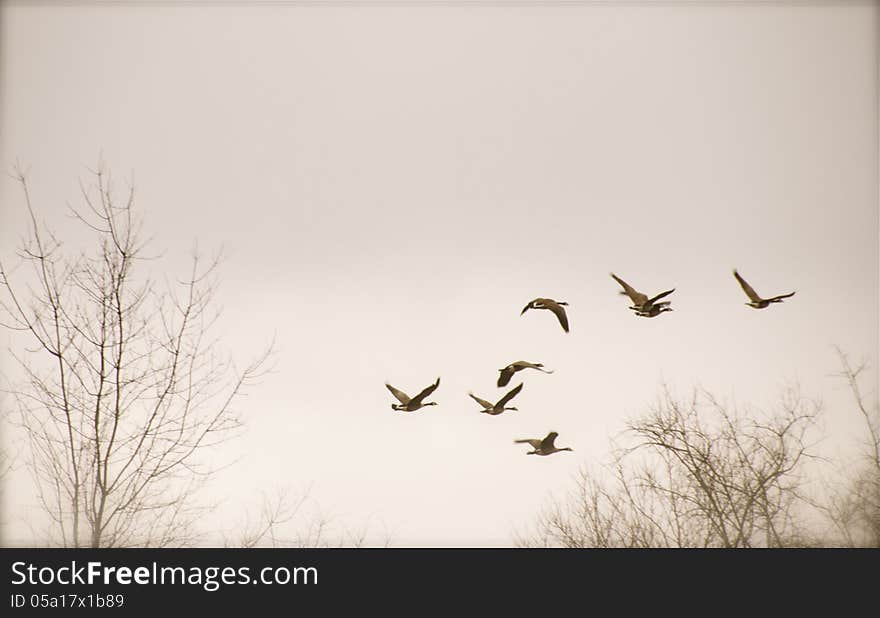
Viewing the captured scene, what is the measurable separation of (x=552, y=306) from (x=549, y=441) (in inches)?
23.2

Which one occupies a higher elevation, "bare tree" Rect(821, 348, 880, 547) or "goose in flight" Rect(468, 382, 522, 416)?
"goose in flight" Rect(468, 382, 522, 416)

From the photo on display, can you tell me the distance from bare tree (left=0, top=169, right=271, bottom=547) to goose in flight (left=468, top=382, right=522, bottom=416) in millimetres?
990

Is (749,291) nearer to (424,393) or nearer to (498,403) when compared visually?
(498,403)

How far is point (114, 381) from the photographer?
3.92m

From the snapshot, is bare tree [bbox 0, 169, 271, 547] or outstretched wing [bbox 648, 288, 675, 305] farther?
bare tree [bbox 0, 169, 271, 547]

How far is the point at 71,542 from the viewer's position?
388cm

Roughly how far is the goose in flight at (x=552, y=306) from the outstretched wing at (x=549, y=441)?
1.50ft

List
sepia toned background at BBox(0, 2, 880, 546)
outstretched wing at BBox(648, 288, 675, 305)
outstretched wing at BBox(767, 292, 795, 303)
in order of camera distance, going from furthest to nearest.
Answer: sepia toned background at BBox(0, 2, 880, 546)
outstretched wing at BBox(767, 292, 795, 303)
outstretched wing at BBox(648, 288, 675, 305)

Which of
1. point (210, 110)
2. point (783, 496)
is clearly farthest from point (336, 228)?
point (783, 496)

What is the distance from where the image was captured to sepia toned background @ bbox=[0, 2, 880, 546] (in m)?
3.94

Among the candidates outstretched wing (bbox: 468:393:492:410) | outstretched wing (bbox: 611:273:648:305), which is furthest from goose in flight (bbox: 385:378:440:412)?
outstretched wing (bbox: 611:273:648:305)

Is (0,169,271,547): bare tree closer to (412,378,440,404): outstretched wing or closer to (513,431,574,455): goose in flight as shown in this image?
(412,378,440,404): outstretched wing

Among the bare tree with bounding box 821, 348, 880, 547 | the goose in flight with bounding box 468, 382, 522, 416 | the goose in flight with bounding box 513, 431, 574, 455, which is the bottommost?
the bare tree with bounding box 821, 348, 880, 547
